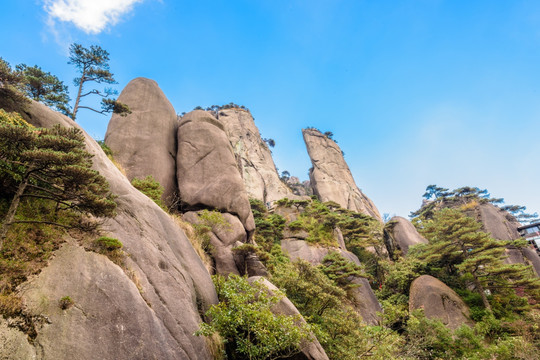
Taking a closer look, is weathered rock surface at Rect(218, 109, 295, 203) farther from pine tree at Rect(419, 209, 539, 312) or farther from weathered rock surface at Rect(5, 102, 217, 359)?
weathered rock surface at Rect(5, 102, 217, 359)

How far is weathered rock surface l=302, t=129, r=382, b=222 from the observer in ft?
174

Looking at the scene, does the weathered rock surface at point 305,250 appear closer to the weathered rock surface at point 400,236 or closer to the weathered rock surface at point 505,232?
the weathered rock surface at point 400,236

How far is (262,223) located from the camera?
2659 centimetres

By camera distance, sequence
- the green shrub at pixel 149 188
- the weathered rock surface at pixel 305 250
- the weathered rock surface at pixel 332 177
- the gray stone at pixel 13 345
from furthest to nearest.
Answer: the weathered rock surface at pixel 332 177, the weathered rock surface at pixel 305 250, the green shrub at pixel 149 188, the gray stone at pixel 13 345

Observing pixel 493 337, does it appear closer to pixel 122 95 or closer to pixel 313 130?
pixel 122 95

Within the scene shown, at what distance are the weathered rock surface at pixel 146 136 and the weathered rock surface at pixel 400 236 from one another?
26.9 metres

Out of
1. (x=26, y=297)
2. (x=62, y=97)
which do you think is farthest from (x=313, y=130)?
(x=26, y=297)

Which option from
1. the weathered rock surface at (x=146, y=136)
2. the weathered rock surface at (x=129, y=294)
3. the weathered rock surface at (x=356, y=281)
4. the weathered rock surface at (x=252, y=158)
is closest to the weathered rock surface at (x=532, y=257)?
the weathered rock surface at (x=356, y=281)

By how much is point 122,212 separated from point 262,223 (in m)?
18.6

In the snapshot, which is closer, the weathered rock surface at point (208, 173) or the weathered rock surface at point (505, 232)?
the weathered rock surface at point (208, 173)

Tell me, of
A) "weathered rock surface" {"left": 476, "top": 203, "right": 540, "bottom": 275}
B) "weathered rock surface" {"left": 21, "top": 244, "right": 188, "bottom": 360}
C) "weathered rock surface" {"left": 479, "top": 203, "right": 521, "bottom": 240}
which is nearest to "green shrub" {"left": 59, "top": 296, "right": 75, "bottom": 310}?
"weathered rock surface" {"left": 21, "top": 244, "right": 188, "bottom": 360}

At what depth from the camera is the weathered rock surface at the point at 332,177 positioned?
52919mm

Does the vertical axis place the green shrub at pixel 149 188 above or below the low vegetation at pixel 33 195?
above

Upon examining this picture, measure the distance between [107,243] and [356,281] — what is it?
72.9 feet
